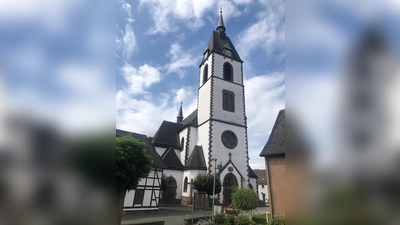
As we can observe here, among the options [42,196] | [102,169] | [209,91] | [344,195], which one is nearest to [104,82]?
[102,169]

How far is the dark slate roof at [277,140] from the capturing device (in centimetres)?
1341

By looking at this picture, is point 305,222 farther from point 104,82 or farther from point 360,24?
point 104,82

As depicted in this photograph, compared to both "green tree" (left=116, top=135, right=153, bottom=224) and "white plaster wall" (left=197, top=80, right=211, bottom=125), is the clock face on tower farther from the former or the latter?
"green tree" (left=116, top=135, right=153, bottom=224)

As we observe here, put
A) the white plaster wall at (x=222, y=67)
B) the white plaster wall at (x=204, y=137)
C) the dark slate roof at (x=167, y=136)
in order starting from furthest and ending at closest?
the white plaster wall at (x=222, y=67) → the dark slate roof at (x=167, y=136) → the white plaster wall at (x=204, y=137)

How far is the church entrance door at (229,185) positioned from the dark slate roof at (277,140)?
568 inches

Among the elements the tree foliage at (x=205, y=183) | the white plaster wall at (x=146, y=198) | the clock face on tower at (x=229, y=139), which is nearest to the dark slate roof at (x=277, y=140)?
the white plaster wall at (x=146, y=198)

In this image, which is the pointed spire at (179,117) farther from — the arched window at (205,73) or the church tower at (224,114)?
the arched window at (205,73)

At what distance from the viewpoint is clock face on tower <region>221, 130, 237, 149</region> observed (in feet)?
99.9

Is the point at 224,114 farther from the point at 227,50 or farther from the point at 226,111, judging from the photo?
the point at 227,50

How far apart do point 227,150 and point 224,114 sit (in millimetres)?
5140

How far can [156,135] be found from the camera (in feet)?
109

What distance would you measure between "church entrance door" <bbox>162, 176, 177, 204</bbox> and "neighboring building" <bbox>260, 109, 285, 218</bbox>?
1728cm

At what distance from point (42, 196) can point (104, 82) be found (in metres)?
0.93

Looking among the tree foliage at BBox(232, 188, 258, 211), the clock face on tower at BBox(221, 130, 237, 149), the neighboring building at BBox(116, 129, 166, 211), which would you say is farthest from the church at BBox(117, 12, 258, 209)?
the tree foliage at BBox(232, 188, 258, 211)
